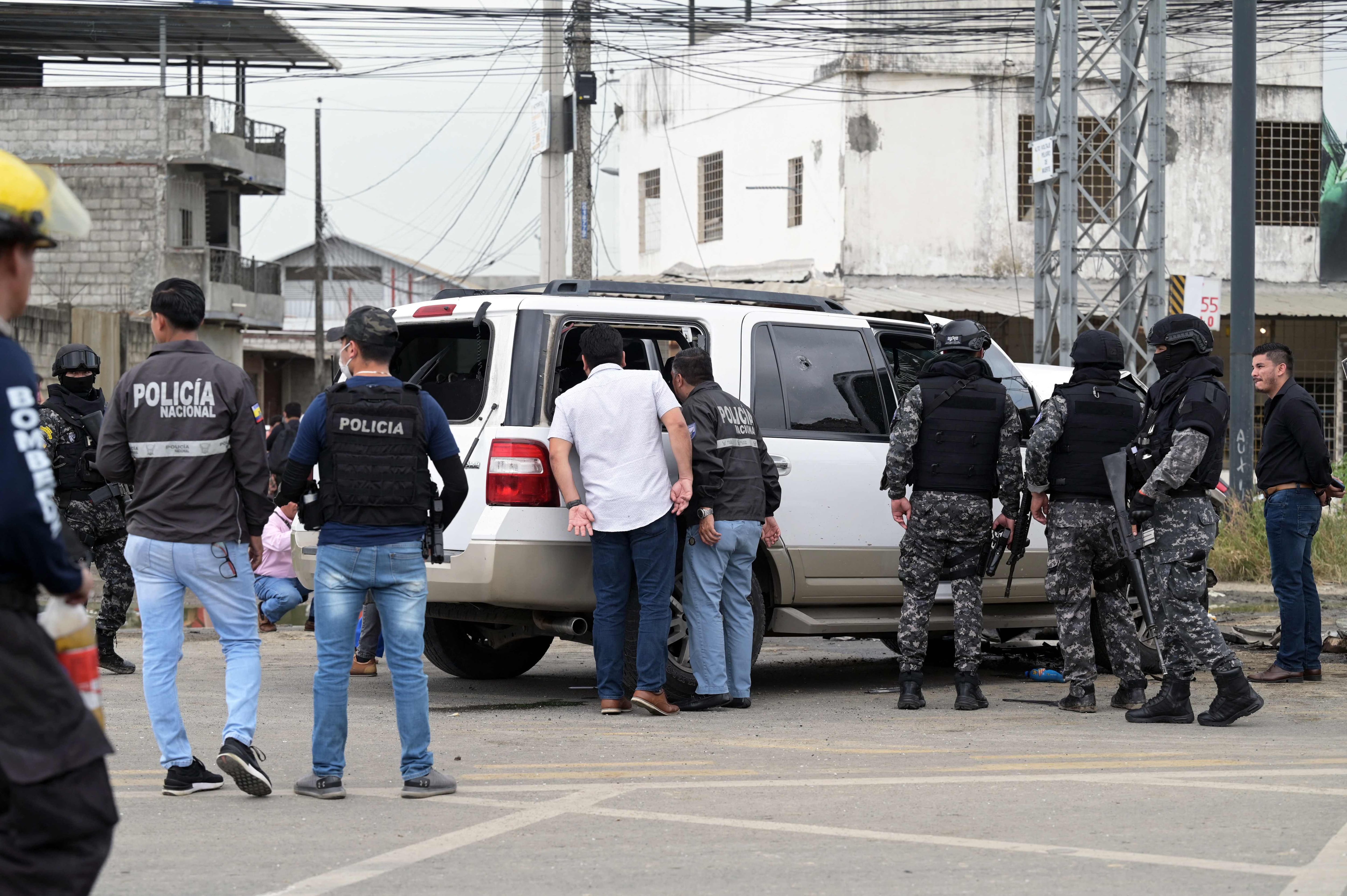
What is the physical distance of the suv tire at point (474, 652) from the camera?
902cm

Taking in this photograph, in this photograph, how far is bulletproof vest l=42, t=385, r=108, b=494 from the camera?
9.30 metres

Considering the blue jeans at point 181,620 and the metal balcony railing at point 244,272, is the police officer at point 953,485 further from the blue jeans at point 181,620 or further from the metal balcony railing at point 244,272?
the metal balcony railing at point 244,272

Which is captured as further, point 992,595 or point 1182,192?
point 1182,192

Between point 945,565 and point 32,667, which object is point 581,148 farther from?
point 32,667

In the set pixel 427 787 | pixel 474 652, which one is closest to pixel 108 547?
pixel 474 652

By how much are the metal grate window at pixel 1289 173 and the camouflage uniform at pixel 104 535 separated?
83.8 ft

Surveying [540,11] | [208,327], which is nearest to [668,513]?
[540,11]

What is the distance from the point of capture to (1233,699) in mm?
7602

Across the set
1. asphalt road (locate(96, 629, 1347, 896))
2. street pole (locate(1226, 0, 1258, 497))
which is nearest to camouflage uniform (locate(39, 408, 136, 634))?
asphalt road (locate(96, 629, 1347, 896))

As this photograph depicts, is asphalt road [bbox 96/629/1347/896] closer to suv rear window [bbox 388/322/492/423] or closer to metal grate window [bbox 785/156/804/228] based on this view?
suv rear window [bbox 388/322/492/423]

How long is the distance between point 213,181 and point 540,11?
75.9 feet

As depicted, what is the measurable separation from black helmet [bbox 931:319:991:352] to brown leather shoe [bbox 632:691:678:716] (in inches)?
88.4

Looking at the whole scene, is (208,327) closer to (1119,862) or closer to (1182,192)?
(1182,192)

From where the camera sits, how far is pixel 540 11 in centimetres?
2073
